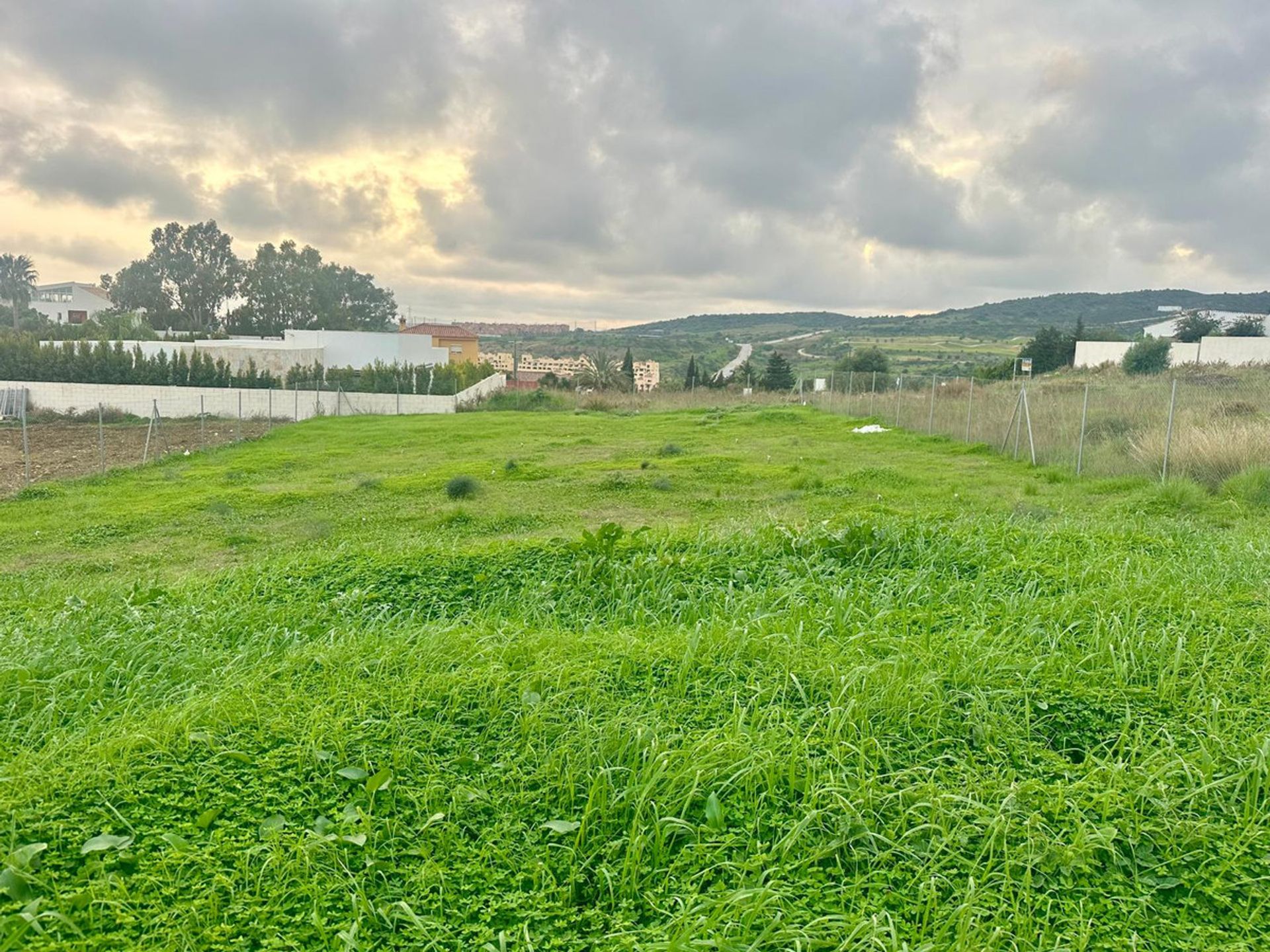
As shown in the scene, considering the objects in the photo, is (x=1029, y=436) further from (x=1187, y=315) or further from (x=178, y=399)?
(x=1187, y=315)

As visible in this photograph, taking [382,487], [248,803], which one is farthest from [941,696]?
[382,487]

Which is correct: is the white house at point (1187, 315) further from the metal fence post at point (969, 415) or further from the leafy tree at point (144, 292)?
the leafy tree at point (144, 292)

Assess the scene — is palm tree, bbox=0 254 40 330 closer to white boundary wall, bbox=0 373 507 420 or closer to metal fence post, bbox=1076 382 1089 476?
white boundary wall, bbox=0 373 507 420

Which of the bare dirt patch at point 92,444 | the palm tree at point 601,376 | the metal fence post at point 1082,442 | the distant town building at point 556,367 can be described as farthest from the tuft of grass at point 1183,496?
the distant town building at point 556,367

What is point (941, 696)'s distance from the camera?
136 inches

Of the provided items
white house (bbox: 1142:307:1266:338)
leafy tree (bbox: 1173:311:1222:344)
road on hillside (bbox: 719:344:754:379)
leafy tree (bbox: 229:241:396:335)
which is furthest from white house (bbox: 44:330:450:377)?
white house (bbox: 1142:307:1266:338)

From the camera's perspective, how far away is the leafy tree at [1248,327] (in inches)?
1977

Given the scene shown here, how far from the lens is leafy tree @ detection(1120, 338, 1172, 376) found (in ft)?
116

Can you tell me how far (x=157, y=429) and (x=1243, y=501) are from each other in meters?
25.1

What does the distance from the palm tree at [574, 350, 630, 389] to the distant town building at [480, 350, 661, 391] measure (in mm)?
916

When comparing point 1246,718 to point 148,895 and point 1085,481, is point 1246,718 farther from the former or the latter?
point 1085,481

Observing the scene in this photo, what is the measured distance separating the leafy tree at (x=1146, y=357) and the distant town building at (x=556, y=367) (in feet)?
70.1

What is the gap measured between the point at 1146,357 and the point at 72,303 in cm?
8447

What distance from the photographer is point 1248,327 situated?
5156 cm
